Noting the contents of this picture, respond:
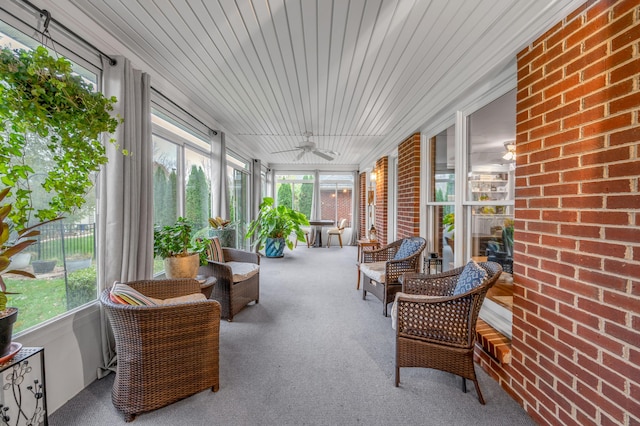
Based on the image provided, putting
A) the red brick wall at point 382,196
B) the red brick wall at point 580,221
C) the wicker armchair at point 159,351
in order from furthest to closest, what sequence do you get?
1. the red brick wall at point 382,196
2. the wicker armchair at point 159,351
3. the red brick wall at point 580,221

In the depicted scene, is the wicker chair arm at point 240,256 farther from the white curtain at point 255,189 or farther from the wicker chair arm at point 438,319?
the white curtain at point 255,189

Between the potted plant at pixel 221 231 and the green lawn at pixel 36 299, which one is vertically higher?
the potted plant at pixel 221 231

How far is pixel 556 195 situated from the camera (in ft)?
4.67

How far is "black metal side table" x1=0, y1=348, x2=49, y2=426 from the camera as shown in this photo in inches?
46.3

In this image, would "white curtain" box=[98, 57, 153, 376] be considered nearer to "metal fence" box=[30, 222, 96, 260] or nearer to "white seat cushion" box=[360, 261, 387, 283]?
"metal fence" box=[30, 222, 96, 260]

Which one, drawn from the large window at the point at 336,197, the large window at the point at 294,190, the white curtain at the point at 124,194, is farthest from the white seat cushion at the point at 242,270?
the large window at the point at 336,197

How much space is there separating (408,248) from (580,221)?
1.97 metres

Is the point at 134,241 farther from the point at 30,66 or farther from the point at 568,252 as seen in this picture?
the point at 568,252

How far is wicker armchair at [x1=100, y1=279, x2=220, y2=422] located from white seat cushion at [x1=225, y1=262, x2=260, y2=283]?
3.98ft

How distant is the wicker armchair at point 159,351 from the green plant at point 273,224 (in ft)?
13.8

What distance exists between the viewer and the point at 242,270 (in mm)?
3088

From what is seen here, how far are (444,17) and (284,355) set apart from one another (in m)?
2.79

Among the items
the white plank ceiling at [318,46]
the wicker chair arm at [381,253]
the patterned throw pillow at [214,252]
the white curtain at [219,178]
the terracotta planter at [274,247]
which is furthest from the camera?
the terracotta planter at [274,247]

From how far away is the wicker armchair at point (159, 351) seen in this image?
59.2 inches
